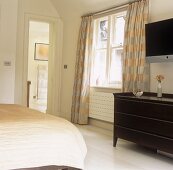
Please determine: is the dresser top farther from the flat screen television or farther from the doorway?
the doorway

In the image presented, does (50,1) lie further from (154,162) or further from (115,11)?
(154,162)

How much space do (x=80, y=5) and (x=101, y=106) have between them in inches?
88.7

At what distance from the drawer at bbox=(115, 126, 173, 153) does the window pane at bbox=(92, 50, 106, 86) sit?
1.80m

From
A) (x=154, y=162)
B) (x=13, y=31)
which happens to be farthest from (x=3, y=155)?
(x=13, y=31)

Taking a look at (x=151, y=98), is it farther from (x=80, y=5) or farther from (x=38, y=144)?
(x=80, y=5)

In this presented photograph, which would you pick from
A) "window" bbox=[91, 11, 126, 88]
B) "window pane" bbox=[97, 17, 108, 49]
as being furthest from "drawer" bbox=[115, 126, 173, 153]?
"window pane" bbox=[97, 17, 108, 49]

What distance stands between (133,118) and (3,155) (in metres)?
2.21

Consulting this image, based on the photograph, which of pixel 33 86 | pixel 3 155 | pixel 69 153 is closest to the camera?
pixel 3 155

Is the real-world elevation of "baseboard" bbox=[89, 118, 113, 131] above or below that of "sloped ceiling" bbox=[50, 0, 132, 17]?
below

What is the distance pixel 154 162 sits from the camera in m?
3.50

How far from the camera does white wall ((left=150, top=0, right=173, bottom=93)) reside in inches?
167

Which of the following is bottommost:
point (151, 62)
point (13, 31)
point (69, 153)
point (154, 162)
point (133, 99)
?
point (154, 162)

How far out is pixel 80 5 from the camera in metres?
6.18

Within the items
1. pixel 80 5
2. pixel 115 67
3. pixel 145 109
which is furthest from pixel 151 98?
pixel 80 5
